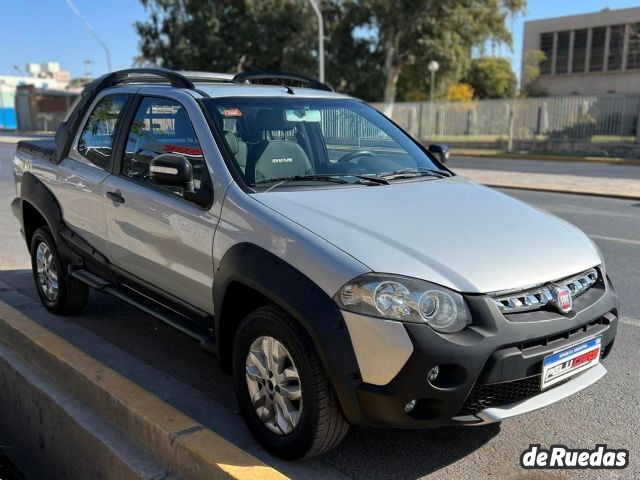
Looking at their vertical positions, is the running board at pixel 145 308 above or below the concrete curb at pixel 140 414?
above

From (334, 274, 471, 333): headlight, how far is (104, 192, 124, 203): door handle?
1.99m

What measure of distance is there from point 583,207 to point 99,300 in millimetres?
8718

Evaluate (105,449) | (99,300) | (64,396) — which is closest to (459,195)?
(105,449)

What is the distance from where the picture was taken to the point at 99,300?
5320 mm

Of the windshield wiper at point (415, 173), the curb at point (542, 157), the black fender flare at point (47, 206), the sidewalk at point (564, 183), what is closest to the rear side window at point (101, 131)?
the black fender flare at point (47, 206)

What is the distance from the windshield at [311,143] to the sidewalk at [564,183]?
977cm

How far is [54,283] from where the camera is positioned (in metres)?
4.81

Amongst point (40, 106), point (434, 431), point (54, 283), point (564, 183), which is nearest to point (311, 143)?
point (434, 431)

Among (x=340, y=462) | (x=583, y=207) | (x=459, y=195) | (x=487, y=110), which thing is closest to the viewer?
(x=340, y=462)

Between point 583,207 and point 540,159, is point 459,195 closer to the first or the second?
point 583,207

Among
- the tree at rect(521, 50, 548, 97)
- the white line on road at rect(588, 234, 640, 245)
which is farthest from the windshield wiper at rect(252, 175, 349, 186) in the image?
the tree at rect(521, 50, 548, 97)

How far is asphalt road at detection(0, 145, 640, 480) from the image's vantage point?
286 centimetres

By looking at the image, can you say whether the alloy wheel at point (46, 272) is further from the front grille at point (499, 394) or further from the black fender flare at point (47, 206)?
the front grille at point (499, 394)

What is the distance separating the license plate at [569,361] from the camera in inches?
105
